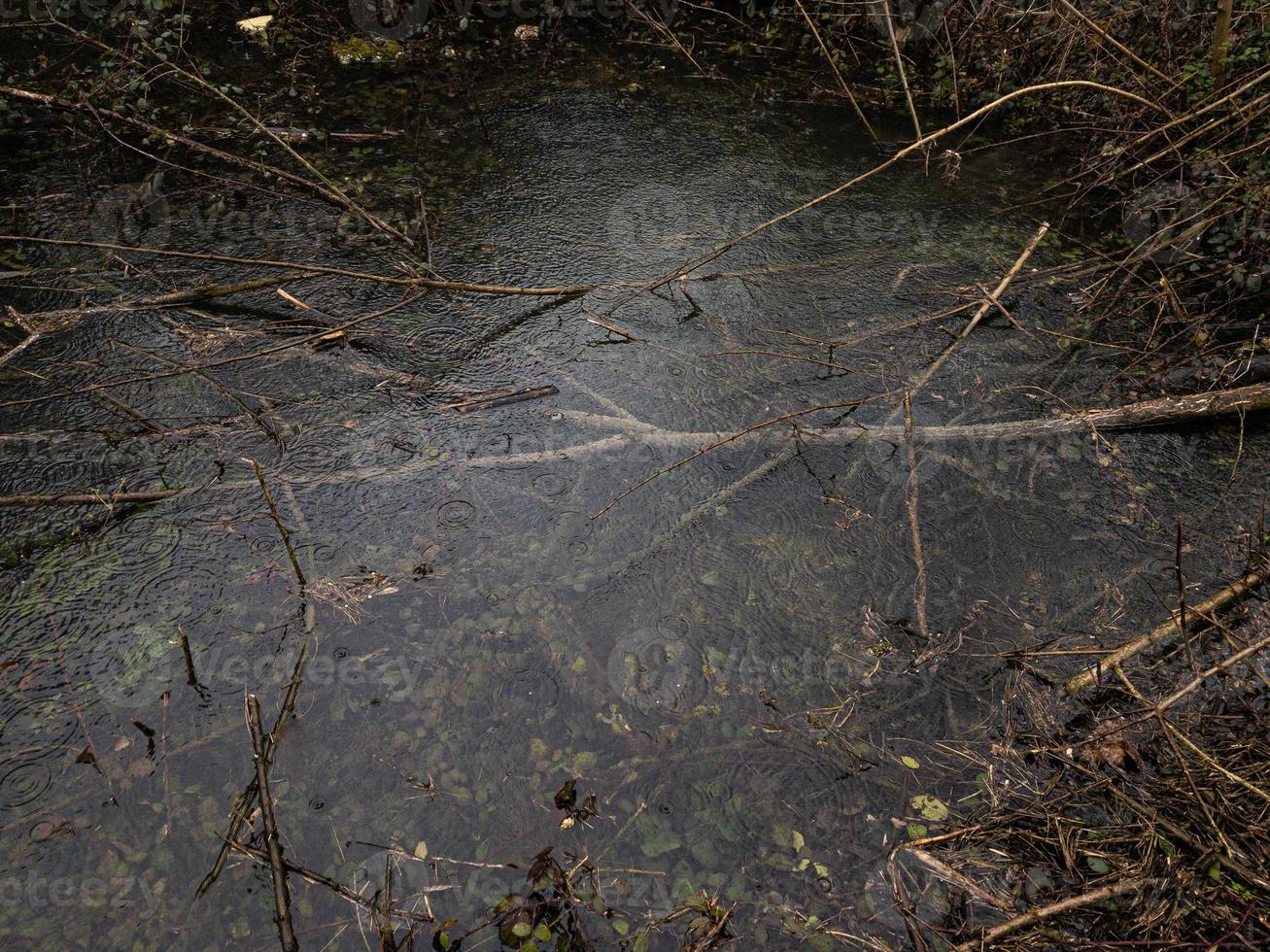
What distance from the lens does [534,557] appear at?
295 cm

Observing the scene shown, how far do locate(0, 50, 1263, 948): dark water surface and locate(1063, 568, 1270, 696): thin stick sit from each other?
122 millimetres

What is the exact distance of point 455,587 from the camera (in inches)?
112

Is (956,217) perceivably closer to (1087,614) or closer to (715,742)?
(1087,614)

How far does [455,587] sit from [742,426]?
4.15 feet

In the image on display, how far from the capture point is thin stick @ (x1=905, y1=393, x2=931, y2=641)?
286 centimetres

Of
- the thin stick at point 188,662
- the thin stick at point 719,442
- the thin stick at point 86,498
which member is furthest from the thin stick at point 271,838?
the thin stick at point 719,442

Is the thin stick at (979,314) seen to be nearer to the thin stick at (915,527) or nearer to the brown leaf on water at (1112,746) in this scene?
the thin stick at (915,527)

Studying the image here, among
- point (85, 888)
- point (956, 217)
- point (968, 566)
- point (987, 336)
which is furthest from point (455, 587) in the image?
point (956, 217)

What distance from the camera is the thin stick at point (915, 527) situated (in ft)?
9.37

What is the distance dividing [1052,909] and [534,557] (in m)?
1.71

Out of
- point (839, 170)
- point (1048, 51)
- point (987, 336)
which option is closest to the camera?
point (987, 336)

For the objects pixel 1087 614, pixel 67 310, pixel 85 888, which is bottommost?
pixel 1087 614

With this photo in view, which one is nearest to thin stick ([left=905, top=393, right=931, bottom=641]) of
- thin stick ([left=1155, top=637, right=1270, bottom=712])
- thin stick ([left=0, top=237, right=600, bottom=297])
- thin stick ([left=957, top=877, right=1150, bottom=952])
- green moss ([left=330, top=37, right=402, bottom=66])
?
thin stick ([left=1155, top=637, right=1270, bottom=712])

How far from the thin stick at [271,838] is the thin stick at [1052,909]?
1.53 meters
